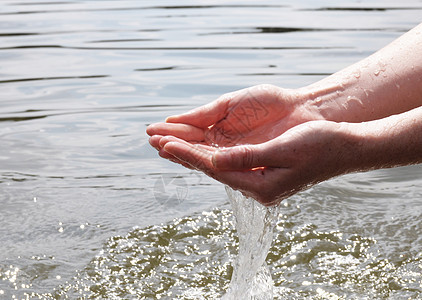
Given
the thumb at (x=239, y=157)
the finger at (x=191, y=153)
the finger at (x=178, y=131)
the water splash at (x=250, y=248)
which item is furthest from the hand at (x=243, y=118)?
the thumb at (x=239, y=157)

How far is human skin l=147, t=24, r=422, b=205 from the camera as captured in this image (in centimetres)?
246

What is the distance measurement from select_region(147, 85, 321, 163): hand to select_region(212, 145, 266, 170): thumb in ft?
1.65

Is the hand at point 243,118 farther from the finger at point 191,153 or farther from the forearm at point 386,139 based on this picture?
the forearm at point 386,139

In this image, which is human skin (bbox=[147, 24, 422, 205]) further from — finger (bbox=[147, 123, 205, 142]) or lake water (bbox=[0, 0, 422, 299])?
lake water (bbox=[0, 0, 422, 299])

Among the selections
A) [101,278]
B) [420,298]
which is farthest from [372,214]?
[101,278]

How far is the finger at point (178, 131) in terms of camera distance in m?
2.84

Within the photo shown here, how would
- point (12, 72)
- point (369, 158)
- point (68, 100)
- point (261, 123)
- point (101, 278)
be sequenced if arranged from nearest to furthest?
point (369, 158)
point (261, 123)
point (101, 278)
point (68, 100)
point (12, 72)

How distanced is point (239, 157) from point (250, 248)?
81cm

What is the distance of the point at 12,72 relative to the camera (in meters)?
6.98

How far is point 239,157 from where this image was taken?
238 centimetres

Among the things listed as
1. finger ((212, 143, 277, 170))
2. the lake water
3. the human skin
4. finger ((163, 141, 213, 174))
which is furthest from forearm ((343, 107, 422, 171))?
the lake water

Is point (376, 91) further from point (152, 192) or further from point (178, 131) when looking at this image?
point (152, 192)

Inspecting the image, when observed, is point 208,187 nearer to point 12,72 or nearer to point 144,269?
point 144,269

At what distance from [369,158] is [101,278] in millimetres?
1343
